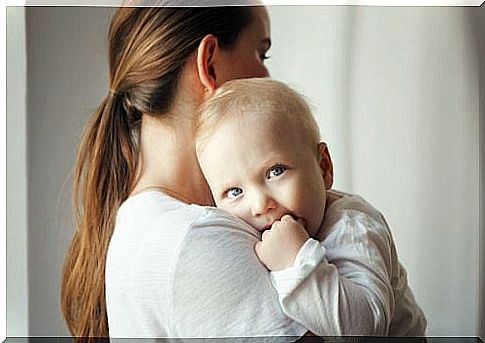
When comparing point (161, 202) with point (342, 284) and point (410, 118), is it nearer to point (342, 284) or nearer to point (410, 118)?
point (342, 284)

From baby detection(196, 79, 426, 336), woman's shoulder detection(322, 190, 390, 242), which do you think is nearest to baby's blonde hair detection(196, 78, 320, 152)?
baby detection(196, 79, 426, 336)

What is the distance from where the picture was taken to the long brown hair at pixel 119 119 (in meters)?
1.76

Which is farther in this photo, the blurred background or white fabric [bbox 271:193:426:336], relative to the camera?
the blurred background

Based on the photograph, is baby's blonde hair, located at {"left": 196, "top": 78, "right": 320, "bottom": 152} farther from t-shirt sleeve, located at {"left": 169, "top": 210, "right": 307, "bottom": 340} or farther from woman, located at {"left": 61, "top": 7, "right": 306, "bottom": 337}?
t-shirt sleeve, located at {"left": 169, "top": 210, "right": 307, "bottom": 340}

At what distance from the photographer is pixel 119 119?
69.6 inches

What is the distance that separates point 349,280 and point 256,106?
35 cm

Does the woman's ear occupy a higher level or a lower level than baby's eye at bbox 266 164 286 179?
higher

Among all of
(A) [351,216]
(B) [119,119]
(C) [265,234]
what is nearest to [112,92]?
Result: (B) [119,119]

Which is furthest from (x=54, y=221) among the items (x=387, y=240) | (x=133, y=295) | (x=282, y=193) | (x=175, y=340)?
(x=387, y=240)

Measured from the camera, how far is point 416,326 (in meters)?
1.79

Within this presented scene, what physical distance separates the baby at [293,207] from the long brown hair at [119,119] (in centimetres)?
11

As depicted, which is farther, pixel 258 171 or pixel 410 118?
pixel 410 118

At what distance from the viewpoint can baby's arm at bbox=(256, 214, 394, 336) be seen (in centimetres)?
168

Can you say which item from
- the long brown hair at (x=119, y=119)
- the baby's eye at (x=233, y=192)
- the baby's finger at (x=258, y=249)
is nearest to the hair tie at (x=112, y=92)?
the long brown hair at (x=119, y=119)
